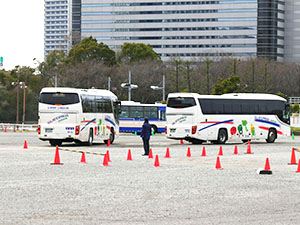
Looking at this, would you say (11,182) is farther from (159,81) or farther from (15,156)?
(159,81)

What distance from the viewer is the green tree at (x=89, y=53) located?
4358 inches

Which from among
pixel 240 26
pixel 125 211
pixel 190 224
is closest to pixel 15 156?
pixel 125 211

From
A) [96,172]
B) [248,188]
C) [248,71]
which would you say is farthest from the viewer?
[248,71]

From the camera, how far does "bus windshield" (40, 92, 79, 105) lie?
3588 cm

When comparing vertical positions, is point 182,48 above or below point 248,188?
above

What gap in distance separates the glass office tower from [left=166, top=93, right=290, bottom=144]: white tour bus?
11611 cm

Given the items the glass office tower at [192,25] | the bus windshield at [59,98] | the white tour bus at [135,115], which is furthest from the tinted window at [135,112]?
the glass office tower at [192,25]

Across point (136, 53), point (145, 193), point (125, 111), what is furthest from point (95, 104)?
point (136, 53)

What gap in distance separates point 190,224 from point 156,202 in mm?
2796

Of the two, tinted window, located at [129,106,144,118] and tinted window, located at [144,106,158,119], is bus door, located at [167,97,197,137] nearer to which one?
tinted window, located at [129,106,144,118]

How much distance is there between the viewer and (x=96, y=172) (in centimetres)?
2011

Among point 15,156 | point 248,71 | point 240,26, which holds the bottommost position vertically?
point 15,156

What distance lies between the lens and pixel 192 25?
176 meters

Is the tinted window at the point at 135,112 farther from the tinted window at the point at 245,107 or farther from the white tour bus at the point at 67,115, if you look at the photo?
the white tour bus at the point at 67,115
